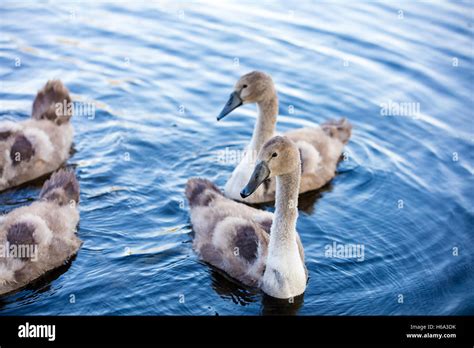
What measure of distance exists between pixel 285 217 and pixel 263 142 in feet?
9.08

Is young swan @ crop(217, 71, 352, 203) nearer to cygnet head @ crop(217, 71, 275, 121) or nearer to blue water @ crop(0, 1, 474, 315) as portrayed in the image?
cygnet head @ crop(217, 71, 275, 121)

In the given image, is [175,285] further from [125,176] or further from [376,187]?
[376,187]

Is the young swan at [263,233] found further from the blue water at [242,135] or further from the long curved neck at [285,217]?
the blue water at [242,135]

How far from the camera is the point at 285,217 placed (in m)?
9.62

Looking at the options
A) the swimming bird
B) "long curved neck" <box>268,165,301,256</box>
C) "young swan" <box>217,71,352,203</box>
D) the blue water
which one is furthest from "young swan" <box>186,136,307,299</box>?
the swimming bird

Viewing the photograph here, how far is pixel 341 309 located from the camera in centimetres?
959

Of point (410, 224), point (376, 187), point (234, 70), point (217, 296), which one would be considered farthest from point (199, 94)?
point (217, 296)

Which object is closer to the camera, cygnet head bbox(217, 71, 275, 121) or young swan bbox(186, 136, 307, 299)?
young swan bbox(186, 136, 307, 299)

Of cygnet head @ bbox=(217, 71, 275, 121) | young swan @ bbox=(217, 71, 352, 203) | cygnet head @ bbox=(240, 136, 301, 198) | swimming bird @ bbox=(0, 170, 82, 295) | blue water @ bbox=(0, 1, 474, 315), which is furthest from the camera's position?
cygnet head @ bbox=(217, 71, 275, 121)

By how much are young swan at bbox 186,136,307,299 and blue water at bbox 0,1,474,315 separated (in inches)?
9.2

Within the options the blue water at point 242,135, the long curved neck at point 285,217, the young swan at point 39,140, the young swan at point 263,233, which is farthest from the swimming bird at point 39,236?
the long curved neck at point 285,217

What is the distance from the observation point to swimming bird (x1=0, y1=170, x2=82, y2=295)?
959 centimetres

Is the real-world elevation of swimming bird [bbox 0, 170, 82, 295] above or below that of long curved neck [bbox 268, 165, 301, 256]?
below

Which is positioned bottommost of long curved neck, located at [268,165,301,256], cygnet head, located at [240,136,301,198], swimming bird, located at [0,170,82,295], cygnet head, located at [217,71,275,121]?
swimming bird, located at [0,170,82,295]
